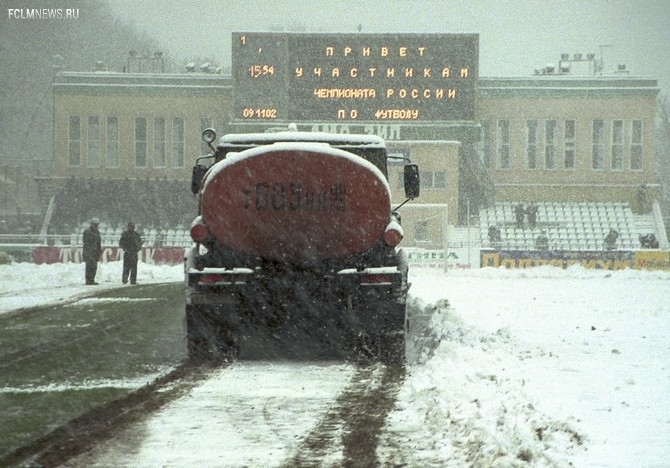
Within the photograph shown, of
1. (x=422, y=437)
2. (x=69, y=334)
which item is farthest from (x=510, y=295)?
(x=422, y=437)

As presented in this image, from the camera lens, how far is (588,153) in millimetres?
59281

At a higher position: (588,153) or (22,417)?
(588,153)

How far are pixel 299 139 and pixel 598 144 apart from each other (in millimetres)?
50298

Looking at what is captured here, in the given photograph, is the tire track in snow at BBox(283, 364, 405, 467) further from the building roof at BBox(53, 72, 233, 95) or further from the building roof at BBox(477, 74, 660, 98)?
the building roof at BBox(477, 74, 660, 98)

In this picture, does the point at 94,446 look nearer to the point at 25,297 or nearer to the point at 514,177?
the point at 25,297

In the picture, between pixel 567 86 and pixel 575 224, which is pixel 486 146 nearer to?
pixel 567 86

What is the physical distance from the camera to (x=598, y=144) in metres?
59.4

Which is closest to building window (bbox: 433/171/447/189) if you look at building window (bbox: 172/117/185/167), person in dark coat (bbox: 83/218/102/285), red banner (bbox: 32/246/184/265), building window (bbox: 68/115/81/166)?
building window (bbox: 172/117/185/167)

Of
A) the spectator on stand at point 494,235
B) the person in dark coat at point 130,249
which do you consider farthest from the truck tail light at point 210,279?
the spectator on stand at point 494,235

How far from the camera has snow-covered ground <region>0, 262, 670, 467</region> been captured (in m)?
6.30

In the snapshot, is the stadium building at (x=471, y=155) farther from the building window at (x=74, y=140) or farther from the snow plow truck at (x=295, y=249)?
the snow plow truck at (x=295, y=249)

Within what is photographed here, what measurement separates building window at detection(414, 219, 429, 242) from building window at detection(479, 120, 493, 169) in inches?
509

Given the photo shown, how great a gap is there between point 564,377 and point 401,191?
138ft

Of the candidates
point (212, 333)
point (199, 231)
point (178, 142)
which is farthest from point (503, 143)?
point (199, 231)
